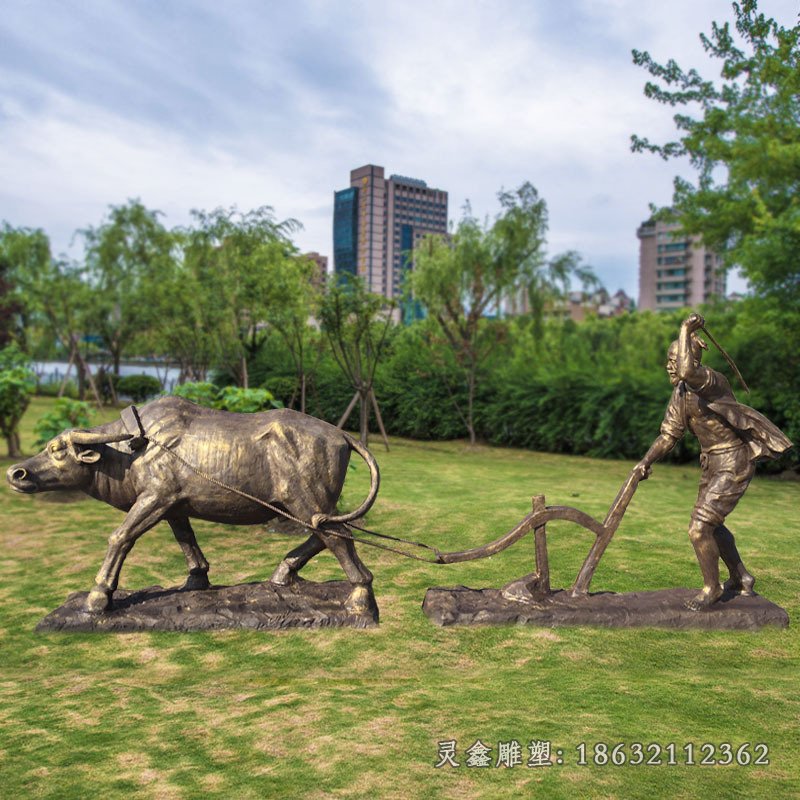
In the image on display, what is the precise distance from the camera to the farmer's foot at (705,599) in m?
5.23

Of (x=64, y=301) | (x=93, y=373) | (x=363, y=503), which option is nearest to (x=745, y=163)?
(x=363, y=503)

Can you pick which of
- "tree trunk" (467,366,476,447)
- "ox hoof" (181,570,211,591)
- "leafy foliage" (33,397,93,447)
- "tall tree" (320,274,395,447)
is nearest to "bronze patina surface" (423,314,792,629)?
"ox hoof" (181,570,211,591)

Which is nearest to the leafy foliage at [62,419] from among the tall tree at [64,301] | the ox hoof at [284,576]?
the ox hoof at [284,576]

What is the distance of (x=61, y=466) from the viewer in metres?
5.07

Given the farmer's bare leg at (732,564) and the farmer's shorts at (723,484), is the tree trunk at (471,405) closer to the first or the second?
the farmer's bare leg at (732,564)

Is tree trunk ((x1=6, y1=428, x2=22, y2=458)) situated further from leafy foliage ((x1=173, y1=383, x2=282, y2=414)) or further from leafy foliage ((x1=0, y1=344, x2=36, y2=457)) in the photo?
leafy foliage ((x1=173, y1=383, x2=282, y2=414))

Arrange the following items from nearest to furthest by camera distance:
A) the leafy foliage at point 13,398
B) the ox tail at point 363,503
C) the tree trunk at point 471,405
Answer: the ox tail at point 363,503
the leafy foliage at point 13,398
the tree trunk at point 471,405

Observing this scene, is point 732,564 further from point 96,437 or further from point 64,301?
point 64,301

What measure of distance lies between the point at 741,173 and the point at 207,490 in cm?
1239

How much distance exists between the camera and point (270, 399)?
945cm

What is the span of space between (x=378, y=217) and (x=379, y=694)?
24.1 meters

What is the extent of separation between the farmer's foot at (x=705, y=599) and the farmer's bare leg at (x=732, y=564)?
287mm

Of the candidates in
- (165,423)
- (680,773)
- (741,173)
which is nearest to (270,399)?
(165,423)

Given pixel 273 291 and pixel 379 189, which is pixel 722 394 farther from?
pixel 379 189
